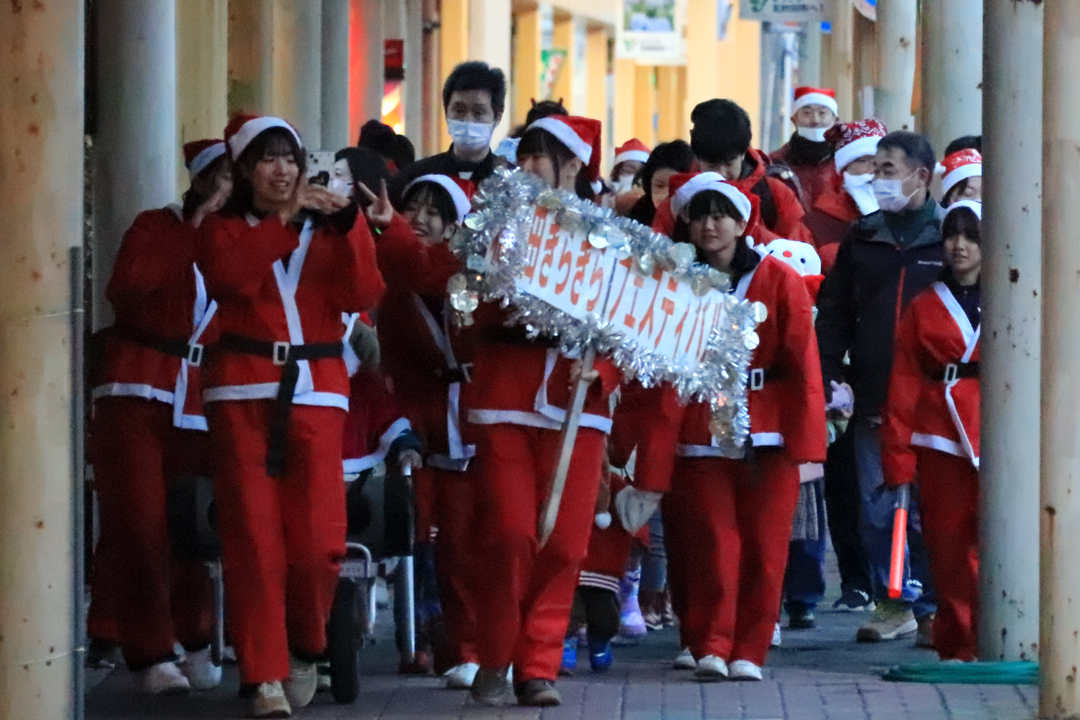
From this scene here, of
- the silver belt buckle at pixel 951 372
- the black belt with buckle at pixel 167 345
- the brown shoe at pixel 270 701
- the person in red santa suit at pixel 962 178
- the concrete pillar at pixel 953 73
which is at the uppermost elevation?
the concrete pillar at pixel 953 73

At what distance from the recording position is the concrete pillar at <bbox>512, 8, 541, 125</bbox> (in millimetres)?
39094

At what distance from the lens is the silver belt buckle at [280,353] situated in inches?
332

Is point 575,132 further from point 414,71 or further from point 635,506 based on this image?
point 414,71

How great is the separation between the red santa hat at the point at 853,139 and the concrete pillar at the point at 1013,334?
8.65 ft

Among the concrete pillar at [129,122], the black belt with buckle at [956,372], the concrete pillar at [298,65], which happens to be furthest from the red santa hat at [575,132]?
the concrete pillar at [298,65]

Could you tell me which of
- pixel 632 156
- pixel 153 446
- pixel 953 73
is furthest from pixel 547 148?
pixel 953 73

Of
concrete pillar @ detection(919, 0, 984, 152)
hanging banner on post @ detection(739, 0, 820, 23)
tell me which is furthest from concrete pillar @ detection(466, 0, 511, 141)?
concrete pillar @ detection(919, 0, 984, 152)

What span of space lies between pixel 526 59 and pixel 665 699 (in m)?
30.7

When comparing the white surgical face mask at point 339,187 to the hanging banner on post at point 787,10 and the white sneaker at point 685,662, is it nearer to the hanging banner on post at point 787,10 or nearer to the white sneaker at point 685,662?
the white sneaker at point 685,662

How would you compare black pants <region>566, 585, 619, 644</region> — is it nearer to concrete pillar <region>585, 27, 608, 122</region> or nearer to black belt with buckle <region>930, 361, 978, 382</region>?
black belt with buckle <region>930, 361, 978, 382</region>

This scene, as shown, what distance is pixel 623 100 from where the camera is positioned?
52031mm

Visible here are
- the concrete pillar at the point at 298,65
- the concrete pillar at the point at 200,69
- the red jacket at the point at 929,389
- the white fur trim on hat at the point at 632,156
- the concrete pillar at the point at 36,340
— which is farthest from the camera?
the concrete pillar at the point at 298,65

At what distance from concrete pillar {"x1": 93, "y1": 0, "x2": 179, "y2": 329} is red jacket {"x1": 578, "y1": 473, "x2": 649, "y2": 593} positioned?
8.61ft

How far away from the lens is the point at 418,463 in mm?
9328
